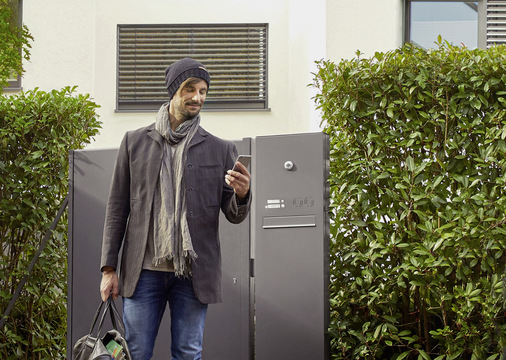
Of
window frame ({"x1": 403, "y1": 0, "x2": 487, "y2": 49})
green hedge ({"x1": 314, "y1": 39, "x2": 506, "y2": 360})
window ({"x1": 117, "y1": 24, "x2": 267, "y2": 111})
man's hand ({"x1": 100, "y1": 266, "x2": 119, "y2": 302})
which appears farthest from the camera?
window ({"x1": 117, "y1": 24, "x2": 267, "y2": 111})

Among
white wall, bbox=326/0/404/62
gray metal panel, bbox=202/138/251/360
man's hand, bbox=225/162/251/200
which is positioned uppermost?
white wall, bbox=326/0/404/62

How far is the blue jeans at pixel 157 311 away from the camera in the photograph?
3.46 meters

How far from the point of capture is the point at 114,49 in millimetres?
10789

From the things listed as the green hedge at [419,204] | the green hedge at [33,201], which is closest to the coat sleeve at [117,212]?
the green hedge at [419,204]

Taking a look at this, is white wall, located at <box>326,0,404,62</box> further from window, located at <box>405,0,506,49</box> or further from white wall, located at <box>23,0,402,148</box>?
white wall, located at <box>23,0,402,148</box>

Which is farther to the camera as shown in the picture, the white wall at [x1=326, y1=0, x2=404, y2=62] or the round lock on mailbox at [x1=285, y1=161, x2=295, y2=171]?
the white wall at [x1=326, y1=0, x2=404, y2=62]

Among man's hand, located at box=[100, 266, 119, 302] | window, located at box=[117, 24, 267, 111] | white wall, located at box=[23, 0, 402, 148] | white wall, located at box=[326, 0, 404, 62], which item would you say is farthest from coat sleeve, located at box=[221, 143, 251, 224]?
window, located at box=[117, 24, 267, 111]

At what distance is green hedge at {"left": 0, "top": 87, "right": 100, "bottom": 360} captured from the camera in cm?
568

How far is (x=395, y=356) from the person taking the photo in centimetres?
488

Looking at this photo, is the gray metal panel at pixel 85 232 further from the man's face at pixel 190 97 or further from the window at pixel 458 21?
the window at pixel 458 21

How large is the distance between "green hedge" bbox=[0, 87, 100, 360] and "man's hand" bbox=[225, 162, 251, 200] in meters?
2.60

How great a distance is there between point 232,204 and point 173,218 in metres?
0.30

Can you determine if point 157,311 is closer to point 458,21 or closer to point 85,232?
point 85,232

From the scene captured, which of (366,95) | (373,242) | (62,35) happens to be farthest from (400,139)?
(62,35)
